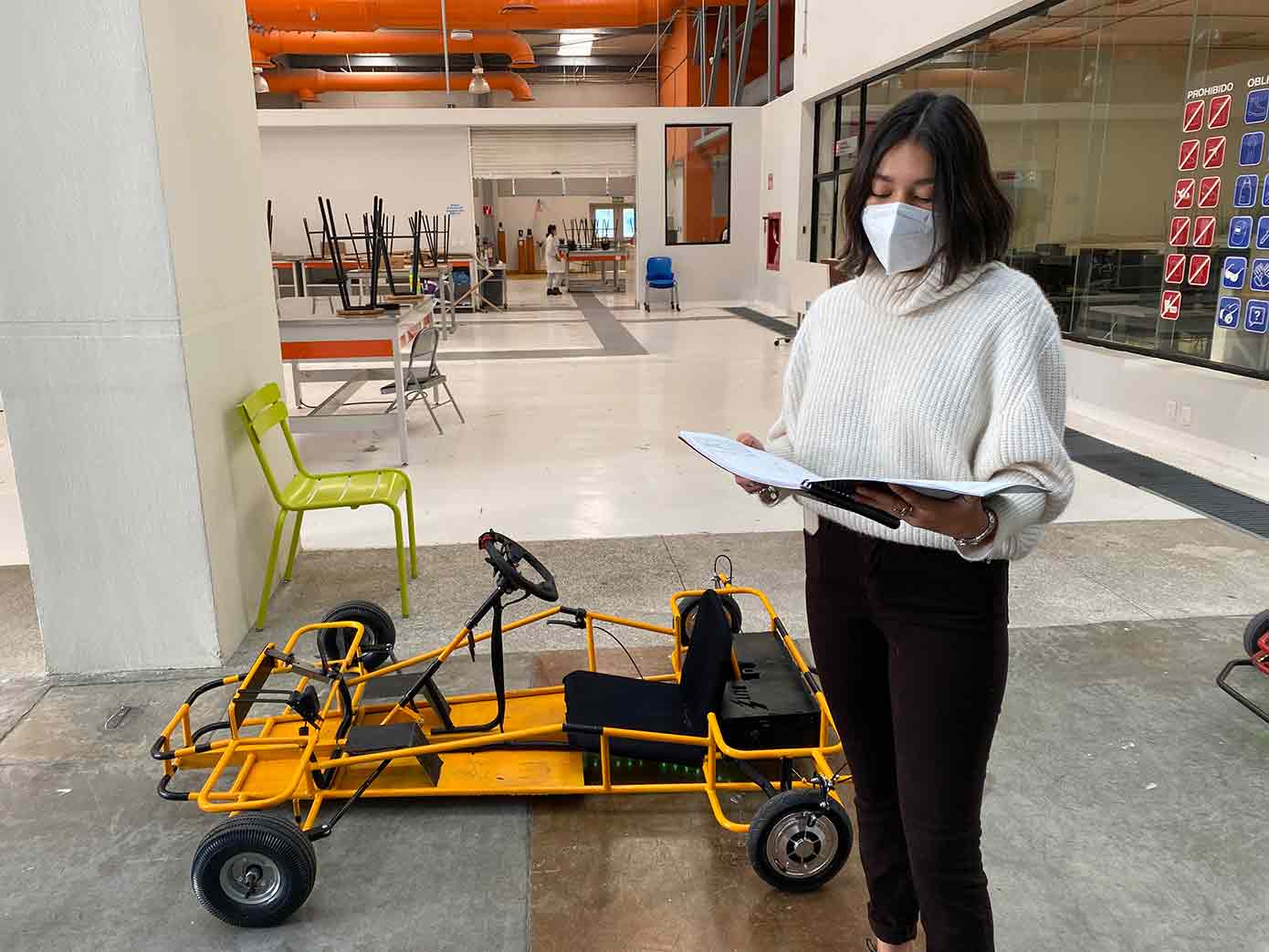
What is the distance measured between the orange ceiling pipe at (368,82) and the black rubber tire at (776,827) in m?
18.5

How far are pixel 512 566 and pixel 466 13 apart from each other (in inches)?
517

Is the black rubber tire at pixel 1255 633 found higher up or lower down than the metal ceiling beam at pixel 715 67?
lower down

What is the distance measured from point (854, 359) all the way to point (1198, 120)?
5489 millimetres

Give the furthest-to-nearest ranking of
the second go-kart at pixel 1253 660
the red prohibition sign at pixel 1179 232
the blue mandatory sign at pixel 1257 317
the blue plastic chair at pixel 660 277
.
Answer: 1. the blue plastic chair at pixel 660 277
2. the red prohibition sign at pixel 1179 232
3. the blue mandatory sign at pixel 1257 317
4. the second go-kart at pixel 1253 660

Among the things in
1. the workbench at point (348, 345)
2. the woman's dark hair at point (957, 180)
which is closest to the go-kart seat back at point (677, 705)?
the woman's dark hair at point (957, 180)

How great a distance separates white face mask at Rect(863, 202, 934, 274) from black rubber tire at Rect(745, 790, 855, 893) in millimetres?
1185

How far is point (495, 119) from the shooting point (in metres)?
14.6

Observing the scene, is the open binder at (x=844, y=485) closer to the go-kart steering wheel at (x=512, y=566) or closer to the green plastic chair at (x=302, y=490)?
the go-kart steering wheel at (x=512, y=566)

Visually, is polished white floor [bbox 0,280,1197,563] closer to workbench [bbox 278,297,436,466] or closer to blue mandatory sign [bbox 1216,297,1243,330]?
workbench [bbox 278,297,436,466]

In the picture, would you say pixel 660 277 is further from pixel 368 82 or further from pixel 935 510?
pixel 935 510

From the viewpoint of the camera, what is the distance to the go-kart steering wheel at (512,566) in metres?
2.24

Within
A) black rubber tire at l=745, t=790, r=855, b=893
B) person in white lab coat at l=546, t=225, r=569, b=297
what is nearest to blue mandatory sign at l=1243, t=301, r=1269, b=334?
black rubber tire at l=745, t=790, r=855, b=893

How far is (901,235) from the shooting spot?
1.32m

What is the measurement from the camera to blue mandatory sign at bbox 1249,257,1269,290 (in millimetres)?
5164
